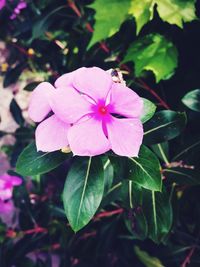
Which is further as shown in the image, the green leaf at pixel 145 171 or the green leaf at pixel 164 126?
the green leaf at pixel 164 126

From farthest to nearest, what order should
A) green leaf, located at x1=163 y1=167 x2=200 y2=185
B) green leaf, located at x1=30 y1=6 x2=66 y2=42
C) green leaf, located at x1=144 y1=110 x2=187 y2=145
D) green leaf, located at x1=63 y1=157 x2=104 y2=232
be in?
green leaf, located at x1=30 y1=6 x2=66 y2=42, green leaf, located at x1=163 y1=167 x2=200 y2=185, green leaf, located at x1=144 y1=110 x2=187 y2=145, green leaf, located at x1=63 y1=157 x2=104 y2=232

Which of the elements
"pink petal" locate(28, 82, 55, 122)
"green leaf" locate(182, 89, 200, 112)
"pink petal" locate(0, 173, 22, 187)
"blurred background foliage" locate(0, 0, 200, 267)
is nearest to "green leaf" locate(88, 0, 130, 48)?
"blurred background foliage" locate(0, 0, 200, 267)

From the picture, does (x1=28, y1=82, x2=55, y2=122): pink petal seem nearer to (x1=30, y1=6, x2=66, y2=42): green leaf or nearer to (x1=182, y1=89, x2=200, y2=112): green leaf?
(x1=182, y1=89, x2=200, y2=112): green leaf

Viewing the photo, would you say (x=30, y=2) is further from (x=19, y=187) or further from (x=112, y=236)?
(x=112, y=236)

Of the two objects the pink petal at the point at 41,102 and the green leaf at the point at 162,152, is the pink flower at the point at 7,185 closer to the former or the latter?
the green leaf at the point at 162,152

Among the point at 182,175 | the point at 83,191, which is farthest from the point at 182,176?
the point at 83,191

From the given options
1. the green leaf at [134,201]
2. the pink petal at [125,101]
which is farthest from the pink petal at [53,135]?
the green leaf at [134,201]
